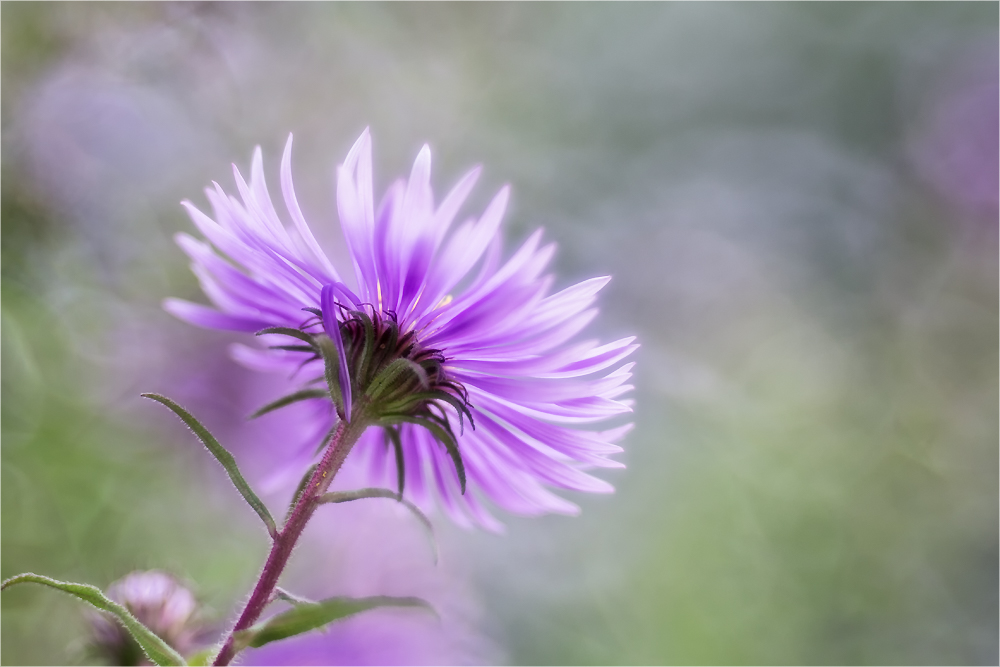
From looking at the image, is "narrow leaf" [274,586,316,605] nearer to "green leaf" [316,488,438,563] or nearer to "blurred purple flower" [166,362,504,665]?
"green leaf" [316,488,438,563]

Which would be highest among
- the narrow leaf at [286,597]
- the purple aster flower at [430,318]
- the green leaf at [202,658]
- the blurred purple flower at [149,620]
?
the purple aster flower at [430,318]

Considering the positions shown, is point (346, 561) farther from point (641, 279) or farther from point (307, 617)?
point (641, 279)

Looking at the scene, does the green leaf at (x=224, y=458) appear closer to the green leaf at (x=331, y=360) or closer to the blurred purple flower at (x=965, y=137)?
the green leaf at (x=331, y=360)

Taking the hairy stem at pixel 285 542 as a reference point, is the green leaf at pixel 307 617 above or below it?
below

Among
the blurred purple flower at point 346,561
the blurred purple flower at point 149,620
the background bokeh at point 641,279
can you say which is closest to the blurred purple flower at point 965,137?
the background bokeh at point 641,279

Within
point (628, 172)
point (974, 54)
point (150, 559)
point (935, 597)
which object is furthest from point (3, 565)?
point (974, 54)

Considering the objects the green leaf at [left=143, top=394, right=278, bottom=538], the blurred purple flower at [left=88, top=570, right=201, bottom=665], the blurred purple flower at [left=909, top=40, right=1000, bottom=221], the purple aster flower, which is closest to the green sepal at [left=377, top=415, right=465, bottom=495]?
the purple aster flower

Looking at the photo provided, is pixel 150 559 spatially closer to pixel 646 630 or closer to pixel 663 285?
pixel 646 630
